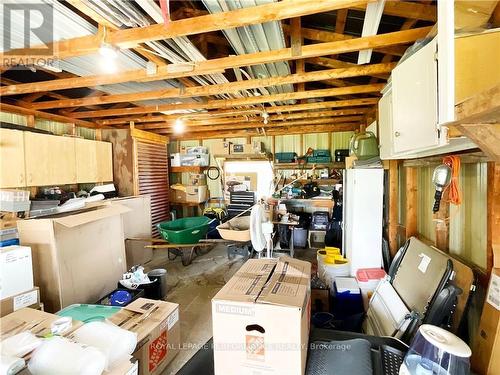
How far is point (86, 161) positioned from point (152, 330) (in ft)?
10.4

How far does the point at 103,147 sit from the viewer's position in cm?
434

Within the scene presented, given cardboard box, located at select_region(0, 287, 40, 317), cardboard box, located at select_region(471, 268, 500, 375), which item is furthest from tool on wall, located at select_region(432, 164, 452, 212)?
cardboard box, located at select_region(0, 287, 40, 317)

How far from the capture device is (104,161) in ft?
14.3

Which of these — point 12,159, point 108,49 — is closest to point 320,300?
point 108,49

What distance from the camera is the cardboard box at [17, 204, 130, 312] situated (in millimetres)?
2463

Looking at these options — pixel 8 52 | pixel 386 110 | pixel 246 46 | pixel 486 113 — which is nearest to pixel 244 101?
pixel 246 46

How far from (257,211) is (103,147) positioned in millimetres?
3616

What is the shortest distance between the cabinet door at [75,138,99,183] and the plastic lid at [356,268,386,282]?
4056mm

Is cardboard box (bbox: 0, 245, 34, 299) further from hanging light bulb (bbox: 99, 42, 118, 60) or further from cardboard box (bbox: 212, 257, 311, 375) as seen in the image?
cardboard box (bbox: 212, 257, 311, 375)

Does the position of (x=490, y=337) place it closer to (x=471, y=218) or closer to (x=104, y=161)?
(x=471, y=218)

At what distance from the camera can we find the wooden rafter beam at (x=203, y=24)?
4.51 feet

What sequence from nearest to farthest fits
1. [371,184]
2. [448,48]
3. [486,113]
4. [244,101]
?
[486,113] < [448,48] < [371,184] < [244,101]

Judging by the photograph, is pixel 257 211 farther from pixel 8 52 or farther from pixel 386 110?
pixel 8 52

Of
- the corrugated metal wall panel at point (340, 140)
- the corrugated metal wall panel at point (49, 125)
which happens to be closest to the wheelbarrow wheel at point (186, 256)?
the corrugated metal wall panel at point (49, 125)
